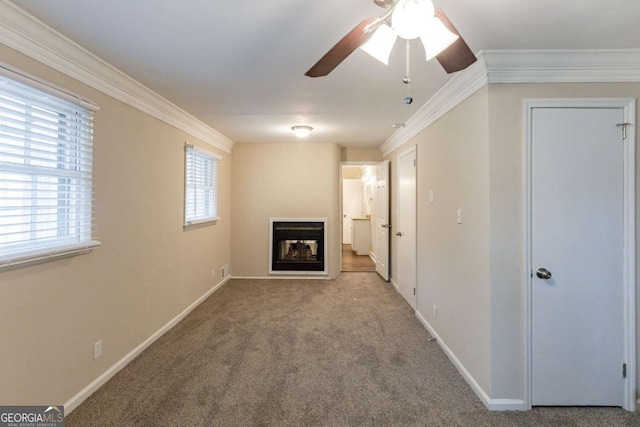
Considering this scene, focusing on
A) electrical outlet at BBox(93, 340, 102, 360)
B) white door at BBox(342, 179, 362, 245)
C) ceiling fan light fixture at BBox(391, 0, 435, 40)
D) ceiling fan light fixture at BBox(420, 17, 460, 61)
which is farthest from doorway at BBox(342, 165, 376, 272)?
ceiling fan light fixture at BBox(391, 0, 435, 40)

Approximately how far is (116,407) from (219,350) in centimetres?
86

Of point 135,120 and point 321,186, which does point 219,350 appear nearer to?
point 135,120

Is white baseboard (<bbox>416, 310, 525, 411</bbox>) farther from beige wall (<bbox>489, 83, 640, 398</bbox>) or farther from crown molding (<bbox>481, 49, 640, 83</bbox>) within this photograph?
crown molding (<bbox>481, 49, 640, 83</bbox>)

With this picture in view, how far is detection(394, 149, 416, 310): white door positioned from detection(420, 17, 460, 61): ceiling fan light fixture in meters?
2.38

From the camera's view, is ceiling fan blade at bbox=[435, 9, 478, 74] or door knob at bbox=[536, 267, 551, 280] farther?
door knob at bbox=[536, 267, 551, 280]

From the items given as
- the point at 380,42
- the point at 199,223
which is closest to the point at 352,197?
the point at 199,223

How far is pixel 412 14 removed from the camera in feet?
3.38

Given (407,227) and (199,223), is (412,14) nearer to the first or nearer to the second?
(407,227)

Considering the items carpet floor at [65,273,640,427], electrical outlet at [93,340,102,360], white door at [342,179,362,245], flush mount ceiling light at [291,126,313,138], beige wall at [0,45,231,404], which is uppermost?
flush mount ceiling light at [291,126,313,138]

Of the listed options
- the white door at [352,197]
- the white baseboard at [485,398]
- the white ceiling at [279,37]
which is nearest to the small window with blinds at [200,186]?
the white ceiling at [279,37]

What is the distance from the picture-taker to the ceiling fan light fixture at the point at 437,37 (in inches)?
45.6

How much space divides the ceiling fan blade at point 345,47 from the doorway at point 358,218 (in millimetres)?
4810

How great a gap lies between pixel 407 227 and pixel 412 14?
10.2 ft

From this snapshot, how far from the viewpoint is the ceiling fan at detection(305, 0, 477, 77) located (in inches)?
40.7
